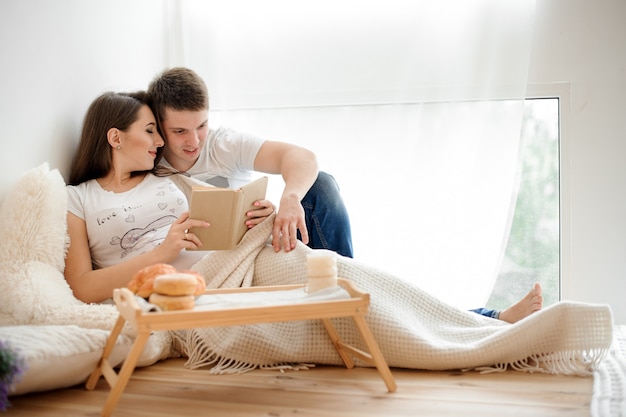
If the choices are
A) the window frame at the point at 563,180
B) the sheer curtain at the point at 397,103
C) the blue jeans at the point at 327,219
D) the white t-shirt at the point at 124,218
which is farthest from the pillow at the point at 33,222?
the window frame at the point at 563,180

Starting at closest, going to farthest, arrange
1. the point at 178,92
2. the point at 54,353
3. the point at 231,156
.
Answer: the point at 54,353
the point at 178,92
the point at 231,156

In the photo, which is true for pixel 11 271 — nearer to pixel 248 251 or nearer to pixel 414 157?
pixel 248 251

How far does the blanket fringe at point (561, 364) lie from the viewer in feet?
4.89

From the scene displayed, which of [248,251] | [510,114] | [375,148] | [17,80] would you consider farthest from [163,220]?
[510,114]

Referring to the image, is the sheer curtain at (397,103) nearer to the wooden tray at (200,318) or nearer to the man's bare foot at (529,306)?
the man's bare foot at (529,306)

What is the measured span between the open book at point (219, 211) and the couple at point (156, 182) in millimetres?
118

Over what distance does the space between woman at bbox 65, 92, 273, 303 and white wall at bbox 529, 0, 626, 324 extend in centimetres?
128

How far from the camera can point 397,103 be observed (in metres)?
2.56

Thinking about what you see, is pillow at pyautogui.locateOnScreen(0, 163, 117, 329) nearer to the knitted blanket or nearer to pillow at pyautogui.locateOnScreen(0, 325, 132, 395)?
pillow at pyautogui.locateOnScreen(0, 325, 132, 395)

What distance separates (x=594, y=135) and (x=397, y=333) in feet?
4.46

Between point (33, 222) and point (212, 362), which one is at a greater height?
point (33, 222)

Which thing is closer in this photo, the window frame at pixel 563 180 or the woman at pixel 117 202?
the woman at pixel 117 202

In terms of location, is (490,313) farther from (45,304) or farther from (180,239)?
(45,304)

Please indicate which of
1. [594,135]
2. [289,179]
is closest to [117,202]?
A: [289,179]
